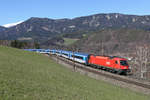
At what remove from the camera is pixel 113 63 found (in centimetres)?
5334

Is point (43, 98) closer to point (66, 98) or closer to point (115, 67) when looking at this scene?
point (66, 98)

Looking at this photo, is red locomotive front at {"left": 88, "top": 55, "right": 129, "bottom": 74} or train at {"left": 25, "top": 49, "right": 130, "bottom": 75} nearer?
red locomotive front at {"left": 88, "top": 55, "right": 129, "bottom": 74}

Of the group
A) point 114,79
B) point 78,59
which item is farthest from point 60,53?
point 114,79

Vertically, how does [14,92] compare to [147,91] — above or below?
above

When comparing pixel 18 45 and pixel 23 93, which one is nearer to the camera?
pixel 23 93

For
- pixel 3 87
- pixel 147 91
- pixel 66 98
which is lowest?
pixel 147 91

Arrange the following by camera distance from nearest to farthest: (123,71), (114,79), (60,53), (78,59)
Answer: (114,79) → (123,71) → (78,59) → (60,53)

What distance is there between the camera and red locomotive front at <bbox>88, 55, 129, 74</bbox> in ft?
168

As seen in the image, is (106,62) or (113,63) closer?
(113,63)

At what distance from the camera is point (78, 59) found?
80.8m

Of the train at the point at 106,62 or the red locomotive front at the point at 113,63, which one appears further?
the train at the point at 106,62

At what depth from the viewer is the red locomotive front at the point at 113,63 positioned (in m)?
51.1

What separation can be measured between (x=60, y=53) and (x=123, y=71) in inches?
2353

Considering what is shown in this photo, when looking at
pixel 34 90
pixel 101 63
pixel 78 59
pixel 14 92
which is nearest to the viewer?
pixel 14 92
